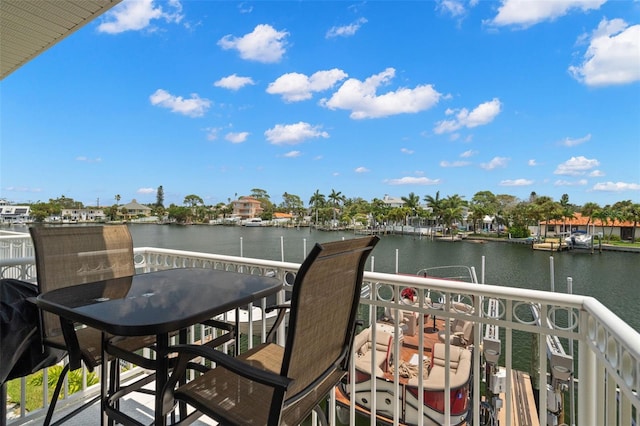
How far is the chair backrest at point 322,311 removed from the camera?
88cm

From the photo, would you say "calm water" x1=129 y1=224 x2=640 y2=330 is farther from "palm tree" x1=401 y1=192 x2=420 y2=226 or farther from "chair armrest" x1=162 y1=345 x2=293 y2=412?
"palm tree" x1=401 y1=192 x2=420 y2=226

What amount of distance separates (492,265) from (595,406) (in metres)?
24.1

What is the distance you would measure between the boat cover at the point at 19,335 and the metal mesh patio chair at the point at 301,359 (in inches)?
36.6

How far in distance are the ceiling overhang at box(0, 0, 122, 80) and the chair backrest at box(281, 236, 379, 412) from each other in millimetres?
2567

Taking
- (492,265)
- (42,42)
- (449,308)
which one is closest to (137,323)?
(449,308)

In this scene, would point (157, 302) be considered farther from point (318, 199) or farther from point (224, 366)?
point (318, 199)

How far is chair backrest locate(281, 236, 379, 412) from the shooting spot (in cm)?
88

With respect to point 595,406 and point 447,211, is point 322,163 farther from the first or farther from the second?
point 595,406

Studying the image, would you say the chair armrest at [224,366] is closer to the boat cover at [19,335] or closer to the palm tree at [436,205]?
the boat cover at [19,335]

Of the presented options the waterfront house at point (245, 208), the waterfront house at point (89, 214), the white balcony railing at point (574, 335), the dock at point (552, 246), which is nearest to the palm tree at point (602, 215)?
the dock at point (552, 246)

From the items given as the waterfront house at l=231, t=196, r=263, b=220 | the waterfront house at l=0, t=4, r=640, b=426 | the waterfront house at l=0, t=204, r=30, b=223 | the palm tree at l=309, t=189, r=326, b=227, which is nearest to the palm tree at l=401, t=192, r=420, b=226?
the palm tree at l=309, t=189, r=326, b=227

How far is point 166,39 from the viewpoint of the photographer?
10.5 meters

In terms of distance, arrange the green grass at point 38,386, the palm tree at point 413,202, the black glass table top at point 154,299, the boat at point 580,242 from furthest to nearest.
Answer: the palm tree at point 413,202 < the boat at point 580,242 < the green grass at point 38,386 < the black glass table top at point 154,299

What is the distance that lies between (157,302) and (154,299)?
0.18ft
